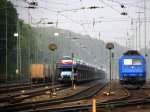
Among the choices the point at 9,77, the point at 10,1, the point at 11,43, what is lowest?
the point at 9,77

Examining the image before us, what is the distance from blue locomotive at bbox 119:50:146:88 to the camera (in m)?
41.7

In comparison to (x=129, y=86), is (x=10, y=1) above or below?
above

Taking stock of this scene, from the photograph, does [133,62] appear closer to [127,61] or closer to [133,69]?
[127,61]

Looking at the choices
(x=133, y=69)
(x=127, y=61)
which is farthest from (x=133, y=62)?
(x=133, y=69)

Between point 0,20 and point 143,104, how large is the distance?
189ft

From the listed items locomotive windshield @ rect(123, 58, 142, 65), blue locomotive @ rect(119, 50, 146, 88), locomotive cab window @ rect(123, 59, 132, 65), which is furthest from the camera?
locomotive cab window @ rect(123, 59, 132, 65)

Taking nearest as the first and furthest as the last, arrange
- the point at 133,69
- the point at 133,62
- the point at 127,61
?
the point at 133,69 < the point at 133,62 < the point at 127,61

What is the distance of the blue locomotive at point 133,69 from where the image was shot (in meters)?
41.7

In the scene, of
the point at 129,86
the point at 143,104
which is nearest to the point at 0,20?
the point at 129,86

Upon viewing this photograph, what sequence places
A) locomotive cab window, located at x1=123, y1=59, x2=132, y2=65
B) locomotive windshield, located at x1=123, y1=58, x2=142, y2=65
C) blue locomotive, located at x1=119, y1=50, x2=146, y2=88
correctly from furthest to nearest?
locomotive cab window, located at x1=123, y1=59, x2=132, y2=65
locomotive windshield, located at x1=123, y1=58, x2=142, y2=65
blue locomotive, located at x1=119, y1=50, x2=146, y2=88

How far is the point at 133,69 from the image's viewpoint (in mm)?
42156

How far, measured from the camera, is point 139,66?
42.0 meters

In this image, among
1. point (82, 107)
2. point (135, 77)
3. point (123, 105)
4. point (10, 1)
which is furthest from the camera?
point (10, 1)

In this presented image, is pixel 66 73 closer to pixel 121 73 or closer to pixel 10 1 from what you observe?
pixel 121 73
